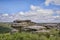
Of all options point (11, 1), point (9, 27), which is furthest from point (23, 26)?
point (11, 1)

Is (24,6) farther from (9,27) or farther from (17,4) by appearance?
(9,27)

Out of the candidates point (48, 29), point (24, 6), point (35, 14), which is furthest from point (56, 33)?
point (24, 6)

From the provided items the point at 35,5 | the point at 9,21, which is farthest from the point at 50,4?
the point at 9,21

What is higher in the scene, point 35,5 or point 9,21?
point 35,5

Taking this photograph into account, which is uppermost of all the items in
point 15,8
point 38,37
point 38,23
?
point 15,8

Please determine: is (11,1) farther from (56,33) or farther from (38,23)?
(56,33)

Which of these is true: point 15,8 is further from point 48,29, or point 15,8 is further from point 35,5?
point 48,29

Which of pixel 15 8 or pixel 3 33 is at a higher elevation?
pixel 15 8
